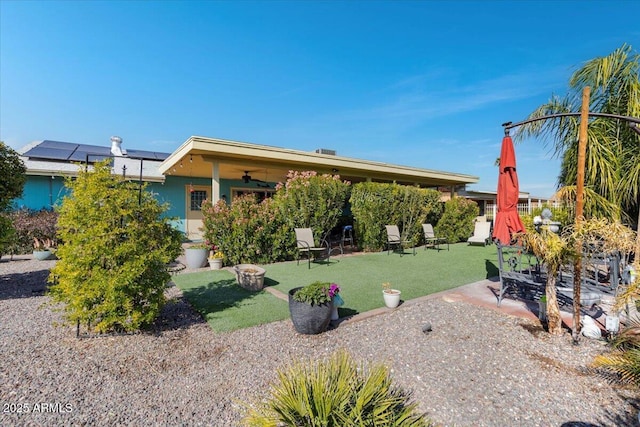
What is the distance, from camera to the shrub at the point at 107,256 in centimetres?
327

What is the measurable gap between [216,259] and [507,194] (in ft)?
21.3

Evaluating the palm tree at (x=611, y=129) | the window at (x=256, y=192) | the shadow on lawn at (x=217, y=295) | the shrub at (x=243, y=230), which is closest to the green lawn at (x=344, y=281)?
the shadow on lawn at (x=217, y=295)

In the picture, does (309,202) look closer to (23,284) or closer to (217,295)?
(217,295)

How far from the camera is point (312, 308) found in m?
3.60

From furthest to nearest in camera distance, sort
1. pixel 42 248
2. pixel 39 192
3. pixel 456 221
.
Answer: pixel 456 221
pixel 39 192
pixel 42 248

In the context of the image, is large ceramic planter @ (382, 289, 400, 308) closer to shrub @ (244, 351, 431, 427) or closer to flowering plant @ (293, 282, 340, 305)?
flowering plant @ (293, 282, 340, 305)

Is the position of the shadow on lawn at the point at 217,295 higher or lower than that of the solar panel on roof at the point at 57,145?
lower

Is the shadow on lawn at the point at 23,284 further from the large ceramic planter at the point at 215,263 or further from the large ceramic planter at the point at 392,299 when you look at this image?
the large ceramic planter at the point at 392,299

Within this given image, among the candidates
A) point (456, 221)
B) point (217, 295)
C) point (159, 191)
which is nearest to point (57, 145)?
point (159, 191)

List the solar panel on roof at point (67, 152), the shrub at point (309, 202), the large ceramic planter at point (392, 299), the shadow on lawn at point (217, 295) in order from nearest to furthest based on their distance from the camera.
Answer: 1. the large ceramic planter at point (392, 299)
2. the shadow on lawn at point (217, 295)
3. the shrub at point (309, 202)
4. the solar panel on roof at point (67, 152)

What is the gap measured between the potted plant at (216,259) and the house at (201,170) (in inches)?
60.4

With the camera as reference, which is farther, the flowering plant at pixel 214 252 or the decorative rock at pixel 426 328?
the flowering plant at pixel 214 252

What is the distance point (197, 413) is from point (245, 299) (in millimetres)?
2846

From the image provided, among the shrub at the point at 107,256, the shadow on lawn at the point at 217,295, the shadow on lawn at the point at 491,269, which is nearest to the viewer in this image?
the shrub at the point at 107,256
